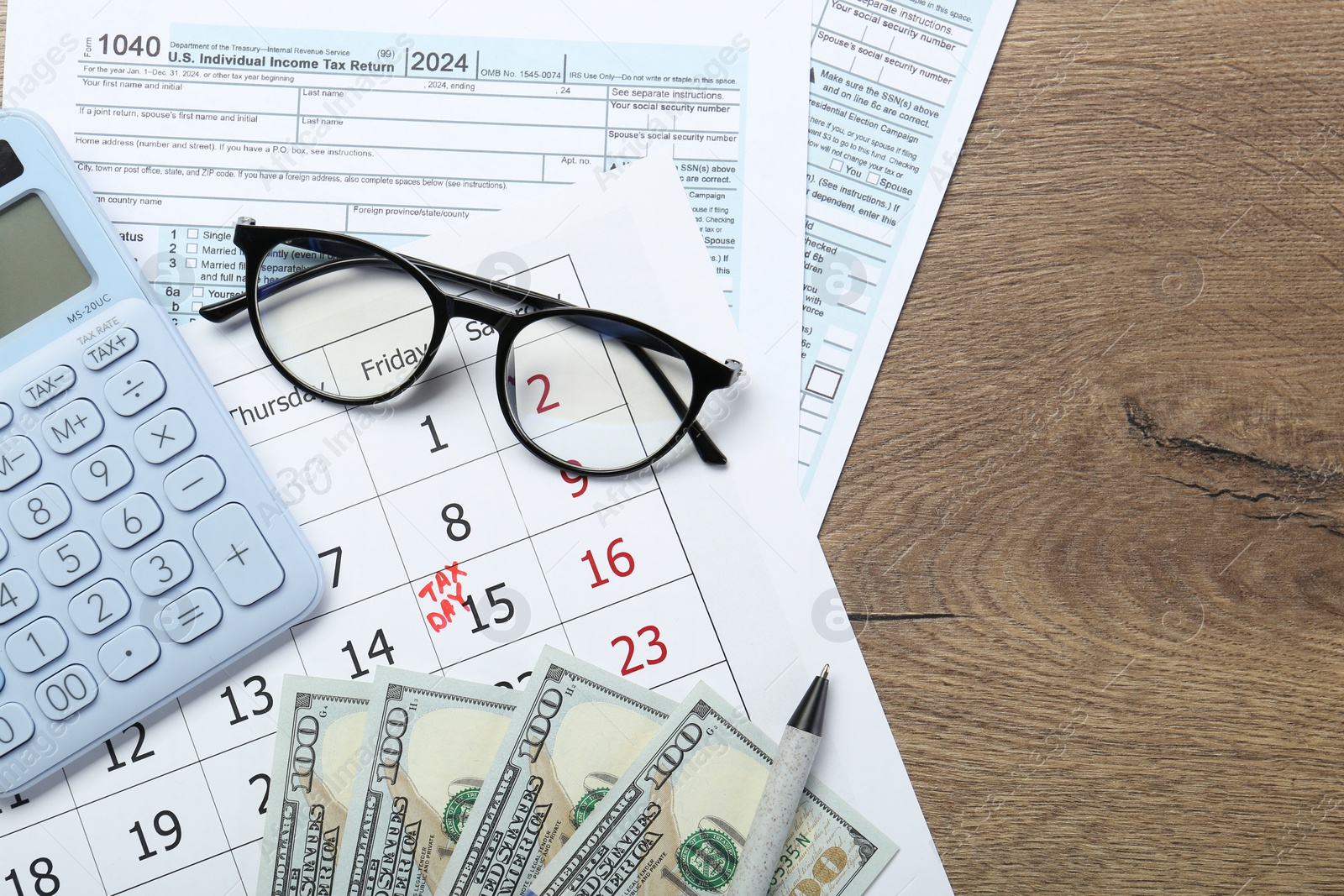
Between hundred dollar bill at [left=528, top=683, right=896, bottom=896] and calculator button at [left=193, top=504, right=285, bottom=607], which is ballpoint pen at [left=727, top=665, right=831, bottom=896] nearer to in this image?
hundred dollar bill at [left=528, top=683, right=896, bottom=896]

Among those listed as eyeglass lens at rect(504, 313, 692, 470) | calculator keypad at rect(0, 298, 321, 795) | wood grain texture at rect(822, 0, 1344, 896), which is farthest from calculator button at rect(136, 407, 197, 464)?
wood grain texture at rect(822, 0, 1344, 896)

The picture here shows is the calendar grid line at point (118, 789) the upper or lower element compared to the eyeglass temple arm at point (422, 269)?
lower

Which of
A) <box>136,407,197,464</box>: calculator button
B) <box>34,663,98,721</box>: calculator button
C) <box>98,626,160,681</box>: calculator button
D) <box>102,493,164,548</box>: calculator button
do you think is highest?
<box>136,407,197,464</box>: calculator button

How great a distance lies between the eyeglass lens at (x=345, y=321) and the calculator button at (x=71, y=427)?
12cm

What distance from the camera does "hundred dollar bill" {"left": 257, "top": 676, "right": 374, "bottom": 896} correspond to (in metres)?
0.58

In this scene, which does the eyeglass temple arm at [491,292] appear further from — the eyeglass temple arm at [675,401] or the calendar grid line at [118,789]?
the calendar grid line at [118,789]

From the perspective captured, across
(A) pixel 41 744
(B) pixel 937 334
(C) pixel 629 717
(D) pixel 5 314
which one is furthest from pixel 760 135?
(A) pixel 41 744

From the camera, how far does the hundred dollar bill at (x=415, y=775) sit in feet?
1.88

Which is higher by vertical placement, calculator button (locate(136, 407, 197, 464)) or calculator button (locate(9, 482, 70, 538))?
calculator button (locate(136, 407, 197, 464))

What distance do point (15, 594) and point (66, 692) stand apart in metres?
0.07

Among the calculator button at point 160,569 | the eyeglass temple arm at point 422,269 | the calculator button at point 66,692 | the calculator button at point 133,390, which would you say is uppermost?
the eyeglass temple arm at point 422,269

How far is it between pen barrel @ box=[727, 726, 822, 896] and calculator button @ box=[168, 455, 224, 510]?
1.34 ft

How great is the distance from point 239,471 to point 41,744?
21 centimetres

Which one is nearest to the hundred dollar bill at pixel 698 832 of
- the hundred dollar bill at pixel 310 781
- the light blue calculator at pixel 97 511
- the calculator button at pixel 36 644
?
the hundred dollar bill at pixel 310 781
